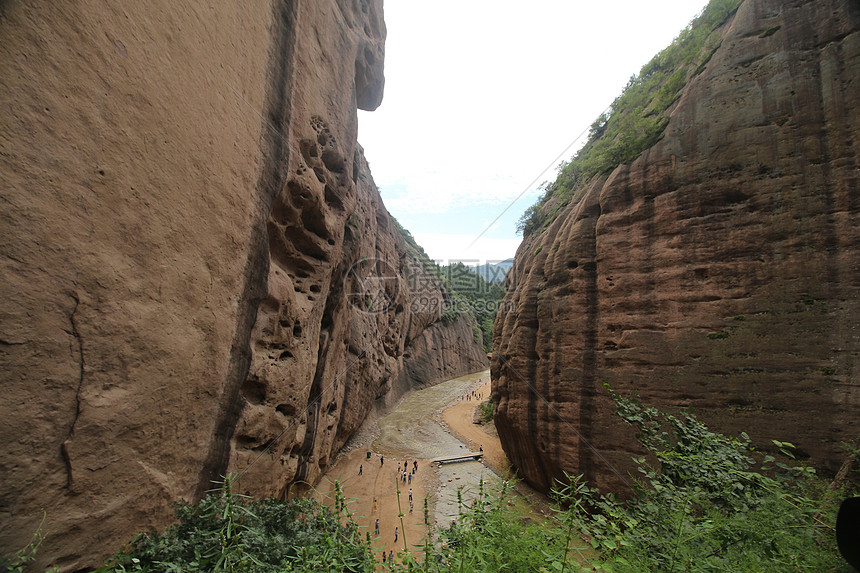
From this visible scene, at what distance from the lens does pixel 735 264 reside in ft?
24.4

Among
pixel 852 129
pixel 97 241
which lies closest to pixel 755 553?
pixel 97 241

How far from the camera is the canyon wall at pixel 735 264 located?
6.50 metres

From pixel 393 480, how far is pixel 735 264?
14657 millimetres

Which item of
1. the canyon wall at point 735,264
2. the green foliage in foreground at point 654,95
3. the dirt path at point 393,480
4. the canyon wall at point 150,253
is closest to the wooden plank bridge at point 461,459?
the dirt path at point 393,480

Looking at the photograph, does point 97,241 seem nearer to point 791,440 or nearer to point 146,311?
point 146,311

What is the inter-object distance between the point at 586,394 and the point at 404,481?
33.1 feet

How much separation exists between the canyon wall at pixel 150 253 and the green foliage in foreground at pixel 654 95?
803 centimetres

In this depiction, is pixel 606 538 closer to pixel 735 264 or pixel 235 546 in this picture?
pixel 235 546

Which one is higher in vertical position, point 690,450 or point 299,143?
point 299,143

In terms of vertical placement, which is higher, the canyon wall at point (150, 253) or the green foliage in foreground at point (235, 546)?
the canyon wall at point (150, 253)

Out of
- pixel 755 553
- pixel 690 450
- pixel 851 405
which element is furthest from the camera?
pixel 851 405

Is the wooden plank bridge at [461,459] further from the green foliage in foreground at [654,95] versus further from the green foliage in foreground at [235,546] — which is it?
the green foliage in foreground at [235,546]

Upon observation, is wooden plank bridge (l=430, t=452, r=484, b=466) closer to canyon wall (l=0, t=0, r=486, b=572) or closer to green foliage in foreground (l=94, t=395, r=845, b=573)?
canyon wall (l=0, t=0, r=486, b=572)

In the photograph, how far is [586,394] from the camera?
9164 millimetres
